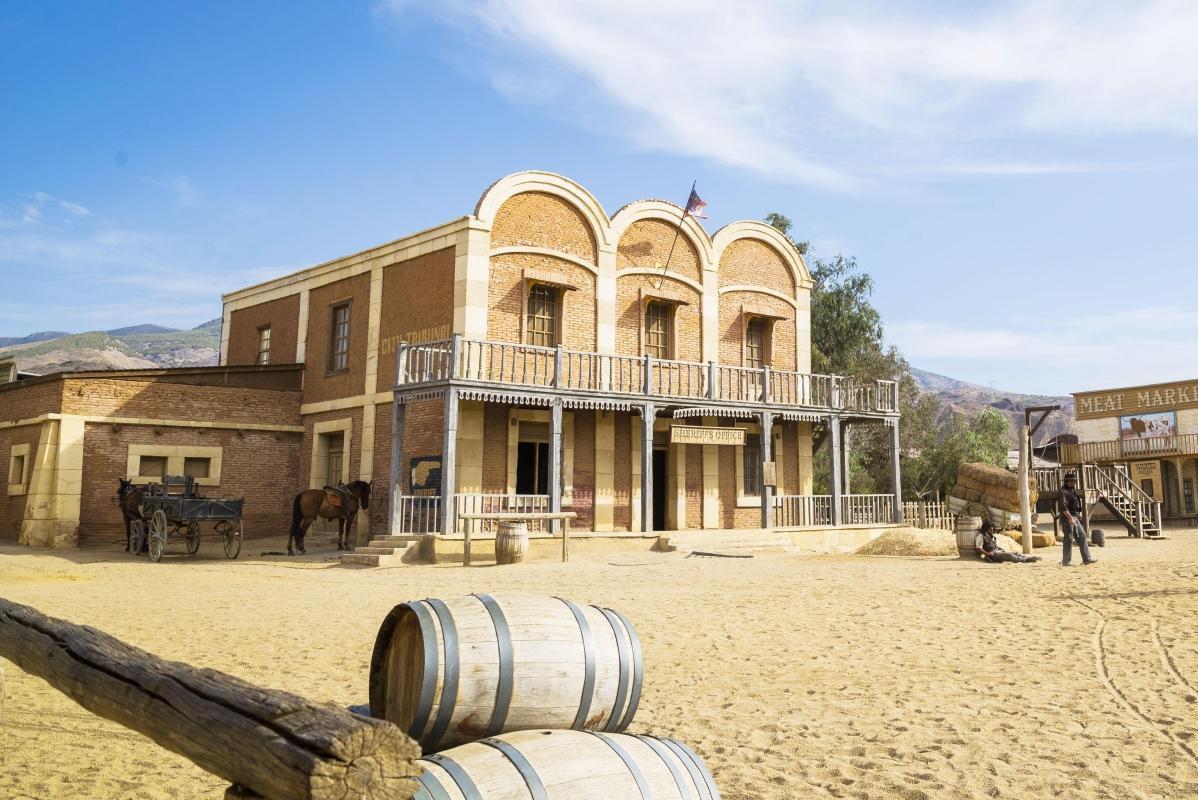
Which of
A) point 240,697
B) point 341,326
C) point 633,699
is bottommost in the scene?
point 633,699

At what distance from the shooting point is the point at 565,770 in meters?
2.70

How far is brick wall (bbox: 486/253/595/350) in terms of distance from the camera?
1859 centimetres

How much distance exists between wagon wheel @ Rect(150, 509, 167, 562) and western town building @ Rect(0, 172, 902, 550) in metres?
3.82

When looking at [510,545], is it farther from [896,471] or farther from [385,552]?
[896,471]

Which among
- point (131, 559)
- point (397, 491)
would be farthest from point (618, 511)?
point (131, 559)

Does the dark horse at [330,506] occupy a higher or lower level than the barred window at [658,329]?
lower

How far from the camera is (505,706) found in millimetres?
3273

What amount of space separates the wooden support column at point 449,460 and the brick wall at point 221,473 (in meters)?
6.63

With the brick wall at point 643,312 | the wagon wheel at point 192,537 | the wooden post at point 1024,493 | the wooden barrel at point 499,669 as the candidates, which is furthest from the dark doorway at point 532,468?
the wooden barrel at point 499,669

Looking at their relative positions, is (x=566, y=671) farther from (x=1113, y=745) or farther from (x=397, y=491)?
(x=397, y=491)

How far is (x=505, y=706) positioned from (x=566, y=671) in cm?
Result: 28

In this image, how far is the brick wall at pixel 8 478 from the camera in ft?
65.2

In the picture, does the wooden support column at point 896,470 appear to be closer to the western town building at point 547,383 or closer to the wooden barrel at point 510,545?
the western town building at point 547,383

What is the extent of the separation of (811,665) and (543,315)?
13.3m
